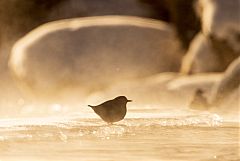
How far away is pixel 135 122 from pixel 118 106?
23cm

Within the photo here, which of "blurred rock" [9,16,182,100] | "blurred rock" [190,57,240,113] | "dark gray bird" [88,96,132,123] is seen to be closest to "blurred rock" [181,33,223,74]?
"blurred rock" [9,16,182,100]

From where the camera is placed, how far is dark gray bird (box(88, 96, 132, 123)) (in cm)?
606

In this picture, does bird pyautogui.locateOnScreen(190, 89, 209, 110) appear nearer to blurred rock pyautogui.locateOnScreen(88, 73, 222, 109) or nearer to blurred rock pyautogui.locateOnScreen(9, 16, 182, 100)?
blurred rock pyautogui.locateOnScreen(88, 73, 222, 109)

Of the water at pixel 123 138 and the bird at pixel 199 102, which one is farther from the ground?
the bird at pixel 199 102

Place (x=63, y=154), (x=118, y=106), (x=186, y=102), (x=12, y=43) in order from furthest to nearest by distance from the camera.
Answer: (x=12, y=43)
(x=186, y=102)
(x=118, y=106)
(x=63, y=154)

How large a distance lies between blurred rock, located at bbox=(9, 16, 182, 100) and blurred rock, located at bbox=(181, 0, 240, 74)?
1.56 ft

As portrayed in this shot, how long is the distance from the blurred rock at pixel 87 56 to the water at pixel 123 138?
3.40 m

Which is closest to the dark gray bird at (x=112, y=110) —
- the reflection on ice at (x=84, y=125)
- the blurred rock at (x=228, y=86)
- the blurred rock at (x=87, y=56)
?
the reflection on ice at (x=84, y=125)

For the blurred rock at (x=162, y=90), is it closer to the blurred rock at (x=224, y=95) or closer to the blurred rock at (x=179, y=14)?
the blurred rock at (x=224, y=95)

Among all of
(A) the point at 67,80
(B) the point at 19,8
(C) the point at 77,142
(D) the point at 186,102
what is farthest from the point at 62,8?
(C) the point at 77,142

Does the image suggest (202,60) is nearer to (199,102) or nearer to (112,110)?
(199,102)

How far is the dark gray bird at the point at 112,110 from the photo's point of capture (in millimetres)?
6062

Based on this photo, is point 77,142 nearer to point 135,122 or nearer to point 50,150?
point 50,150

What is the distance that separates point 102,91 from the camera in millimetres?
10078
